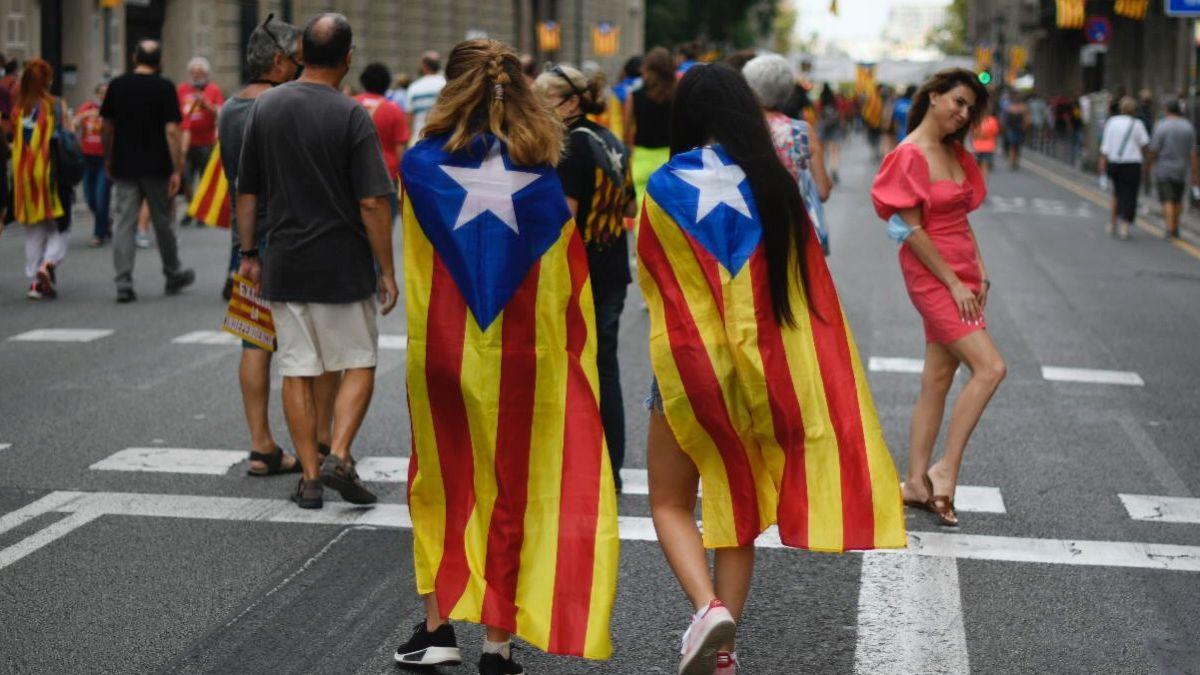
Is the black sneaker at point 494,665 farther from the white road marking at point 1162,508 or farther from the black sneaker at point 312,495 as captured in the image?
the white road marking at point 1162,508

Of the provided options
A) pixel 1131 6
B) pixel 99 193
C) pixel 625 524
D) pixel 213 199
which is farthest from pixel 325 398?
pixel 1131 6

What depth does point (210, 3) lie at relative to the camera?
101 ft

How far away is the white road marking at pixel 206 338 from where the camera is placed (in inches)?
434

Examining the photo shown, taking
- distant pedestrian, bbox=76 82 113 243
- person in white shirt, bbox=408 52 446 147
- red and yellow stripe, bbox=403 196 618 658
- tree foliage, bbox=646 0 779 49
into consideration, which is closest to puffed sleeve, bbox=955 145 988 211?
red and yellow stripe, bbox=403 196 618 658

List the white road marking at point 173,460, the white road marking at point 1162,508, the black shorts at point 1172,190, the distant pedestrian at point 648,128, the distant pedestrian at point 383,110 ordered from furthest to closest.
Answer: the black shorts at point 1172,190, the distant pedestrian at point 383,110, the distant pedestrian at point 648,128, the white road marking at point 173,460, the white road marking at point 1162,508

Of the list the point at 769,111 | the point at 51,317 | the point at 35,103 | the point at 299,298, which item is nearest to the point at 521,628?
the point at 299,298

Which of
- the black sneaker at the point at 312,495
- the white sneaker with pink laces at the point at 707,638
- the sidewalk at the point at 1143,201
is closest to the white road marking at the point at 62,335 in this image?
the black sneaker at the point at 312,495

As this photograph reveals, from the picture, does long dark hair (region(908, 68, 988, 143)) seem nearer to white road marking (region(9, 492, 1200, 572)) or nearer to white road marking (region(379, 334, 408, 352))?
white road marking (region(9, 492, 1200, 572))

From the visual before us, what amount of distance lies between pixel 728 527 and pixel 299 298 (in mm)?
2559

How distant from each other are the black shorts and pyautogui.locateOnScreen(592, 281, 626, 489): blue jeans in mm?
15159

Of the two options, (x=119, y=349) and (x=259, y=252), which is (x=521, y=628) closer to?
(x=259, y=252)

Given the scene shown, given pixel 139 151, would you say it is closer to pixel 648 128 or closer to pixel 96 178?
pixel 648 128

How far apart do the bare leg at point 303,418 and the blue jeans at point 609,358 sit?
112 cm

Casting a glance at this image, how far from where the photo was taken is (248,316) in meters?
6.98
